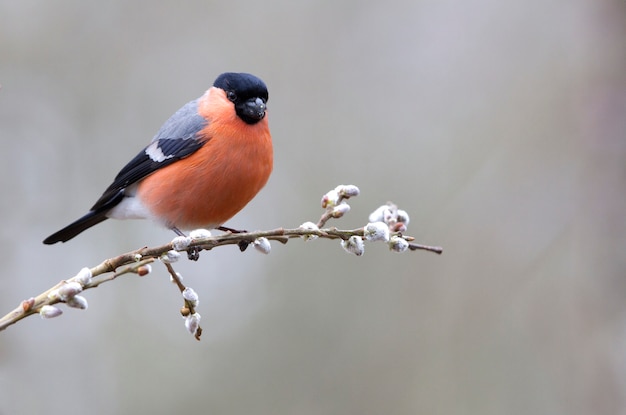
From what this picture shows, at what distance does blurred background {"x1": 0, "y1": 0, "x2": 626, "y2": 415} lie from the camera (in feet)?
12.8

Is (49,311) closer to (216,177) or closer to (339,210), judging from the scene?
(339,210)

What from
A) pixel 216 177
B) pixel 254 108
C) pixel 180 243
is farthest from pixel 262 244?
pixel 254 108

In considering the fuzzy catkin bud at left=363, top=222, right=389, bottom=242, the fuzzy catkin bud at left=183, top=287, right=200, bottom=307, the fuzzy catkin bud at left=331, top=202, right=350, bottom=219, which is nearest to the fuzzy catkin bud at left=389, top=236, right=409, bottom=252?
the fuzzy catkin bud at left=363, top=222, right=389, bottom=242

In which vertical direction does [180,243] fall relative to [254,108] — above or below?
below

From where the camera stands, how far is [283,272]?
222 inches

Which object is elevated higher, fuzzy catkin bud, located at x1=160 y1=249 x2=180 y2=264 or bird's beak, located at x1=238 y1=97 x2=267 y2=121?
bird's beak, located at x1=238 y1=97 x2=267 y2=121

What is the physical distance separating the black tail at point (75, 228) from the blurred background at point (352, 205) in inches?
28.1

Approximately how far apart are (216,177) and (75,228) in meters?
0.85

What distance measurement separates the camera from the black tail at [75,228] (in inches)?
134

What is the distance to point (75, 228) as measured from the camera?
355cm

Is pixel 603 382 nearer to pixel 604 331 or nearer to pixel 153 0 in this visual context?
pixel 604 331

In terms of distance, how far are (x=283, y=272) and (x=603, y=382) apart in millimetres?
2895

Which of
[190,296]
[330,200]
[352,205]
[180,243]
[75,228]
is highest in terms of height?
[330,200]

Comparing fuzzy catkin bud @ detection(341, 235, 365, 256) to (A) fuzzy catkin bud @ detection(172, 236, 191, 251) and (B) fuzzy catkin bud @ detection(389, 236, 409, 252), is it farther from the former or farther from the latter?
(A) fuzzy catkin bud @ detection(172, 236, 191, 251)
